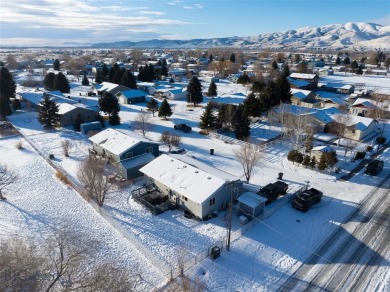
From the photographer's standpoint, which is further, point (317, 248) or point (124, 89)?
point (124, 89)

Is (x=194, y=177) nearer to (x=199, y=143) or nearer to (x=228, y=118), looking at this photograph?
(x=199, y=143)

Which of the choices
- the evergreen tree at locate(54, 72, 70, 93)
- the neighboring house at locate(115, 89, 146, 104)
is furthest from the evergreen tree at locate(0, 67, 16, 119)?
the neighboring house at locate(115, 89, 146, 104)

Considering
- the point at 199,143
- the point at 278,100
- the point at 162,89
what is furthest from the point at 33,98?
the point at 278,100

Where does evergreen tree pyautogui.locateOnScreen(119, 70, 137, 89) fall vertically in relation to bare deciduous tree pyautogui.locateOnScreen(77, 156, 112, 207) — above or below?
above

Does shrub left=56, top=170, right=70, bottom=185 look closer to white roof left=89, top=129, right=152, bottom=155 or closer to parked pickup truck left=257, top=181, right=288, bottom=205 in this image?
white roof left=89, top=129, right=152, bottom=155

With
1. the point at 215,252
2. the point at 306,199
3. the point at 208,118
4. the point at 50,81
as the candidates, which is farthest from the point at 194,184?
the point at 50,81

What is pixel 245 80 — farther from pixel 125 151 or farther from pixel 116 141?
pixel 125 151

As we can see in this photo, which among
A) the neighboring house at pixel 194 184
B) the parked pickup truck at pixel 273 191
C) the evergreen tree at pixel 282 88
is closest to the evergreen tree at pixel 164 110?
the evergreen tree at pixel 282 88
